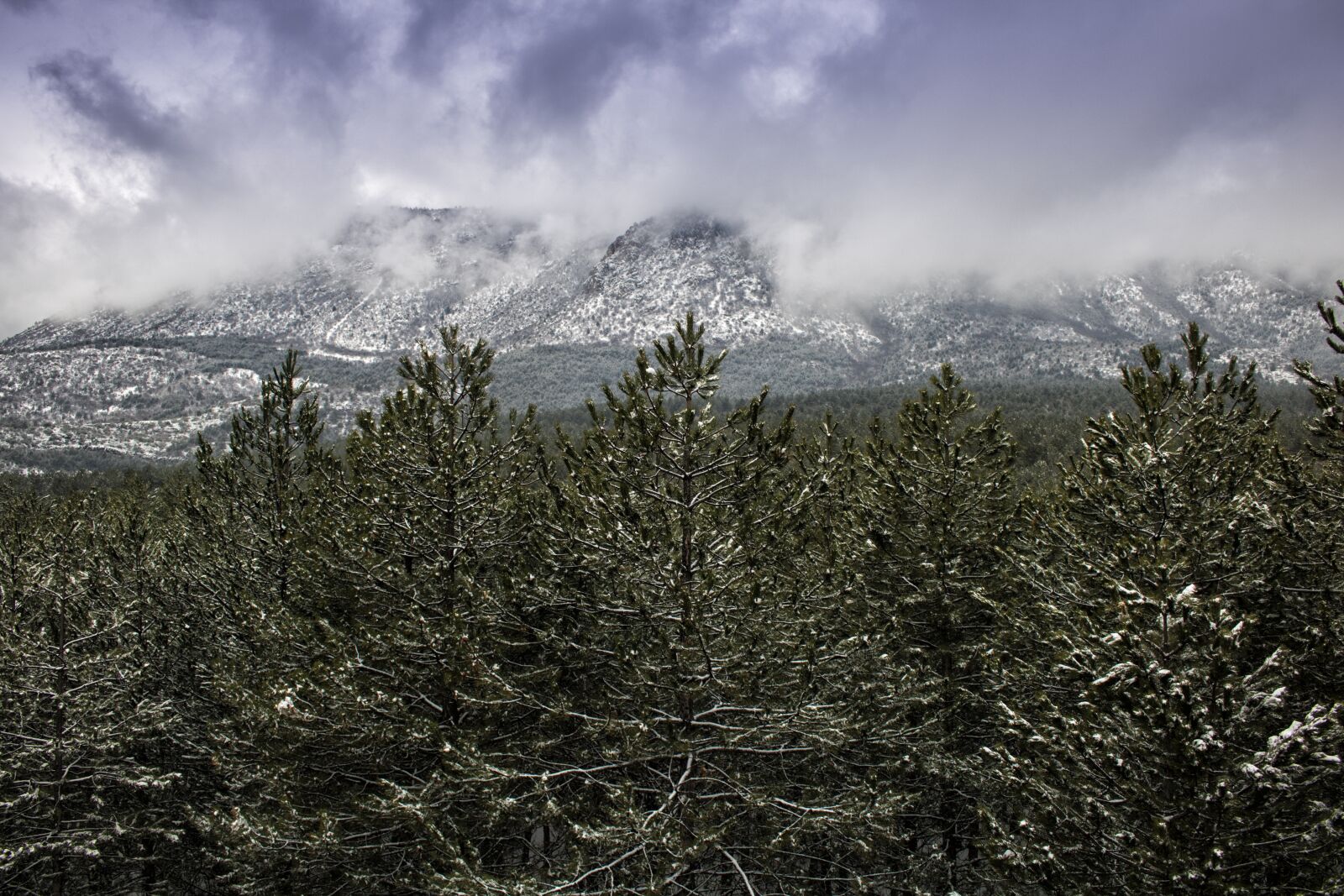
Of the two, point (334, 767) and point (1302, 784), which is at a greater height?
point (1302, 784)

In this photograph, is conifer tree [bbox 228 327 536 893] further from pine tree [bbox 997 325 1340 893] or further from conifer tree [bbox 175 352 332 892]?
pine tree [bbox 997 325 1340 893]

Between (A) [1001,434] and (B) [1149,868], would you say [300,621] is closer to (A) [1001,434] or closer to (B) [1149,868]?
(B) [1149,868]

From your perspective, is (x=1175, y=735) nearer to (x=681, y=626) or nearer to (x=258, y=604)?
(x=681, y=626)

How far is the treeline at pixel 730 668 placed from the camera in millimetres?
7135

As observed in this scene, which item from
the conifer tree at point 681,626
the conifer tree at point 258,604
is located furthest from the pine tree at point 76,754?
the conifer tree at point 681,626

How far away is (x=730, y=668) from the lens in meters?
9.28

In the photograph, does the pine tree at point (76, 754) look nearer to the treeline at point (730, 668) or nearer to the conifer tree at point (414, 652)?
the treeline at point (730, 668)

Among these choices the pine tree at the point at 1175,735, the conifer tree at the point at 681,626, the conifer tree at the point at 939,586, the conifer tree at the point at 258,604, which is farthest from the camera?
the conifer tree at the point at 939,586

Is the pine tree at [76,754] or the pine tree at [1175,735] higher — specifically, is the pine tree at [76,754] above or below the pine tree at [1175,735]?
below

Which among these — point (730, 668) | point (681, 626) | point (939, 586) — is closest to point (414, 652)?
point (681, 626)

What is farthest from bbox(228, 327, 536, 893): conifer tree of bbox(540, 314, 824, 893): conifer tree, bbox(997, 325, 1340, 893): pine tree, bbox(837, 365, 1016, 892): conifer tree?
bbox(997, 325, 1340, 893): pine tree

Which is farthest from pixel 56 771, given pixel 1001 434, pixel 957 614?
pixel 1001 434

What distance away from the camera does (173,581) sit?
53.0 ft

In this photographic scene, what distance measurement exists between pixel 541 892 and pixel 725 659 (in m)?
3.32
